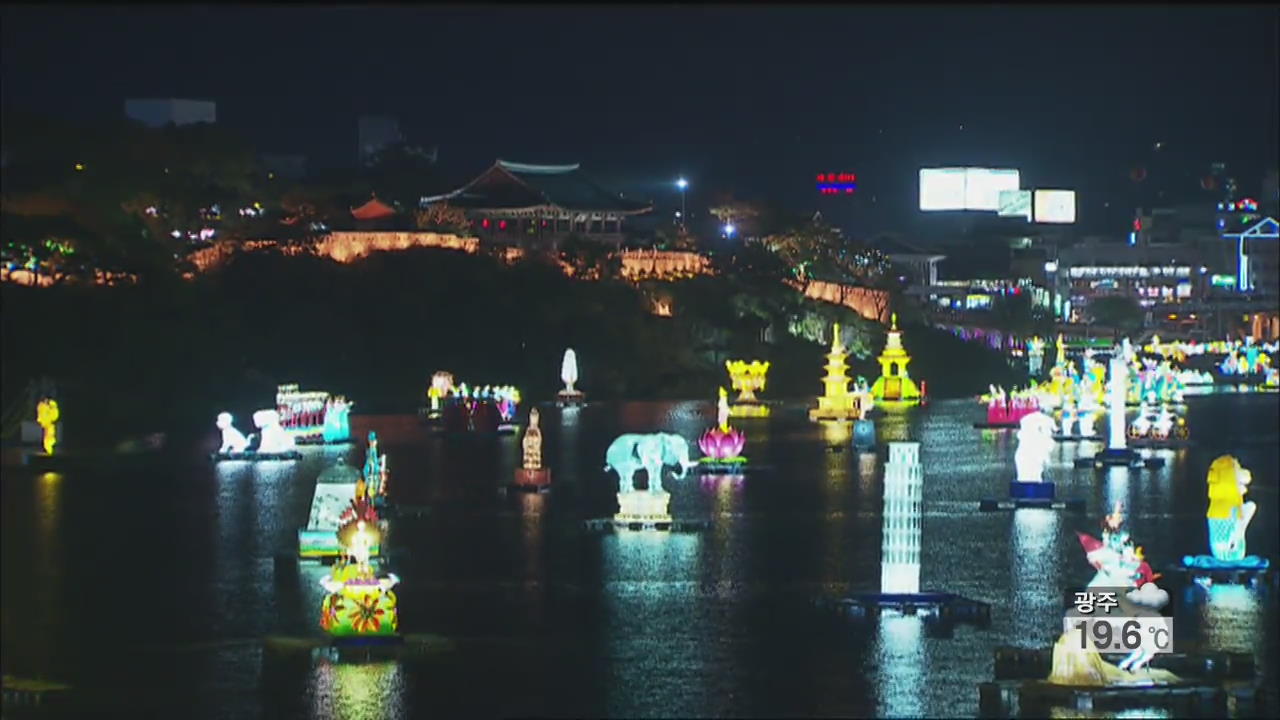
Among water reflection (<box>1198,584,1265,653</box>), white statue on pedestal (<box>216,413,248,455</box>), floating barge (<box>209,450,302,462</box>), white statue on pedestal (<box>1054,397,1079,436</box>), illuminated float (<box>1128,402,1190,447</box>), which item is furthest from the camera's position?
white statue on pedestal (<box>1054,397,1079,436</box>)

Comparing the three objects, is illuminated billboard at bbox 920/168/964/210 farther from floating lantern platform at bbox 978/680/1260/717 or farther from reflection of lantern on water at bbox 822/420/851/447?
floating lantern platform at bbox 978/680/1260/717

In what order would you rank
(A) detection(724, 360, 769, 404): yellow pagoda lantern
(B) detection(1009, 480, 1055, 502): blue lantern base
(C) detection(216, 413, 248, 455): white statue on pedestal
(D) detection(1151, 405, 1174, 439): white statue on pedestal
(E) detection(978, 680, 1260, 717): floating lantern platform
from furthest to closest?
1. (A) detection(724, 360, 769, 404): yellow pagoda lantern
2. (D) detection(1151, 405, 1174, 439): white statue on pedestal
3. (C) detection(216, 413, 248, 455): white statue on pedestal
4. (B) detection(1009, 480, 1055, 502): blue lantern base
5. (E) detection(978, 680, 1260, 717): floating lantern platform

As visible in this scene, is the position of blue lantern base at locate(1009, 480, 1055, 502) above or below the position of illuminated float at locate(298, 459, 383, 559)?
above

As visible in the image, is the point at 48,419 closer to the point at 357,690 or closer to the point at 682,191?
the point at 357,690

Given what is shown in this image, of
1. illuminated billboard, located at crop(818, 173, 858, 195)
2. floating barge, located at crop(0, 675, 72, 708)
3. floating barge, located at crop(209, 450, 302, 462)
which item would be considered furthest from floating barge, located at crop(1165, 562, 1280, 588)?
illuminated billboard, located at crop(818, 173, 858, 195)

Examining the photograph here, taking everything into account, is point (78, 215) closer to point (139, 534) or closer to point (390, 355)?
point (390, 355)

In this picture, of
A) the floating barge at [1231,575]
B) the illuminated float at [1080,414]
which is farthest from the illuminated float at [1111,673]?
the illuminated float at [1080,414]

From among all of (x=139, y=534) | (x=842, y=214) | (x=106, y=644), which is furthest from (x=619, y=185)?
(x=106, y=644)
